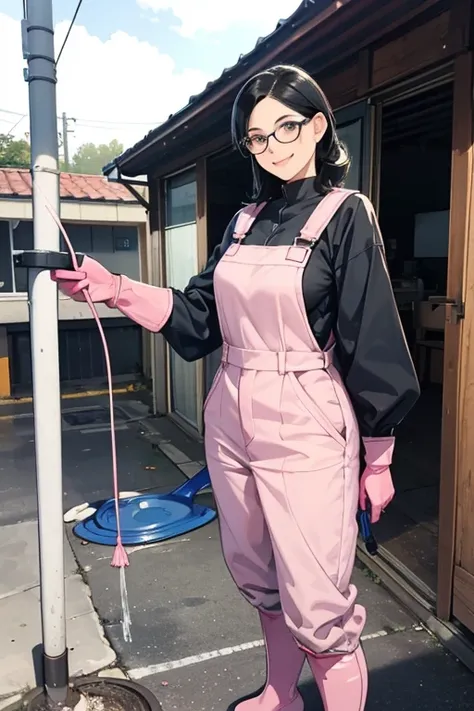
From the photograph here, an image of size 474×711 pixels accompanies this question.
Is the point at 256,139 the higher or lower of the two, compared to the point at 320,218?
higher

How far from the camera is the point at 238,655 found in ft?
8.33

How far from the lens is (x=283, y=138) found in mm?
1669

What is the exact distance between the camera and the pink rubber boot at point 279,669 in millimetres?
1956

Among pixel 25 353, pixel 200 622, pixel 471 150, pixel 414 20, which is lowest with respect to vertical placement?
pixel 200 622

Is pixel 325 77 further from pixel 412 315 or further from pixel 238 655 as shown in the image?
pixel 412 315

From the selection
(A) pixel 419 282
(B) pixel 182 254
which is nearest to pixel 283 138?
(B) pixel 182 254

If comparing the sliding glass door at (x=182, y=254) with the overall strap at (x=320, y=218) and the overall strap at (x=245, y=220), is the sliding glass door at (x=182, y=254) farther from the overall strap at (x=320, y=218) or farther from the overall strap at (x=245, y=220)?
the overall strap at (x=320, y=218)

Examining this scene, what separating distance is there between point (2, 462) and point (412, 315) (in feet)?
17.1

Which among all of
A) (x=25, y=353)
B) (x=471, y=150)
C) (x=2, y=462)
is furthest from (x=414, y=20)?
(x=25, y=353)

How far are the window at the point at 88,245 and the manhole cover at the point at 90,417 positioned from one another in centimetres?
245

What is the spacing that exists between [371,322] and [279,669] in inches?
48.2

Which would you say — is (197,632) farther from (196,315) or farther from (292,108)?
(292,108)

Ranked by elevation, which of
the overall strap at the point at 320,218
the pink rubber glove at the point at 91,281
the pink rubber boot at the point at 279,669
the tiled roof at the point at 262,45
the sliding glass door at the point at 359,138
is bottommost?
the pink rubber boot at the point at 279,669

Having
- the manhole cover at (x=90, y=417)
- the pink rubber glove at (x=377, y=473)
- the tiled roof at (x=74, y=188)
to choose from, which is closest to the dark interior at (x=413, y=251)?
the pink rubber glove at (x=377, y=473)
